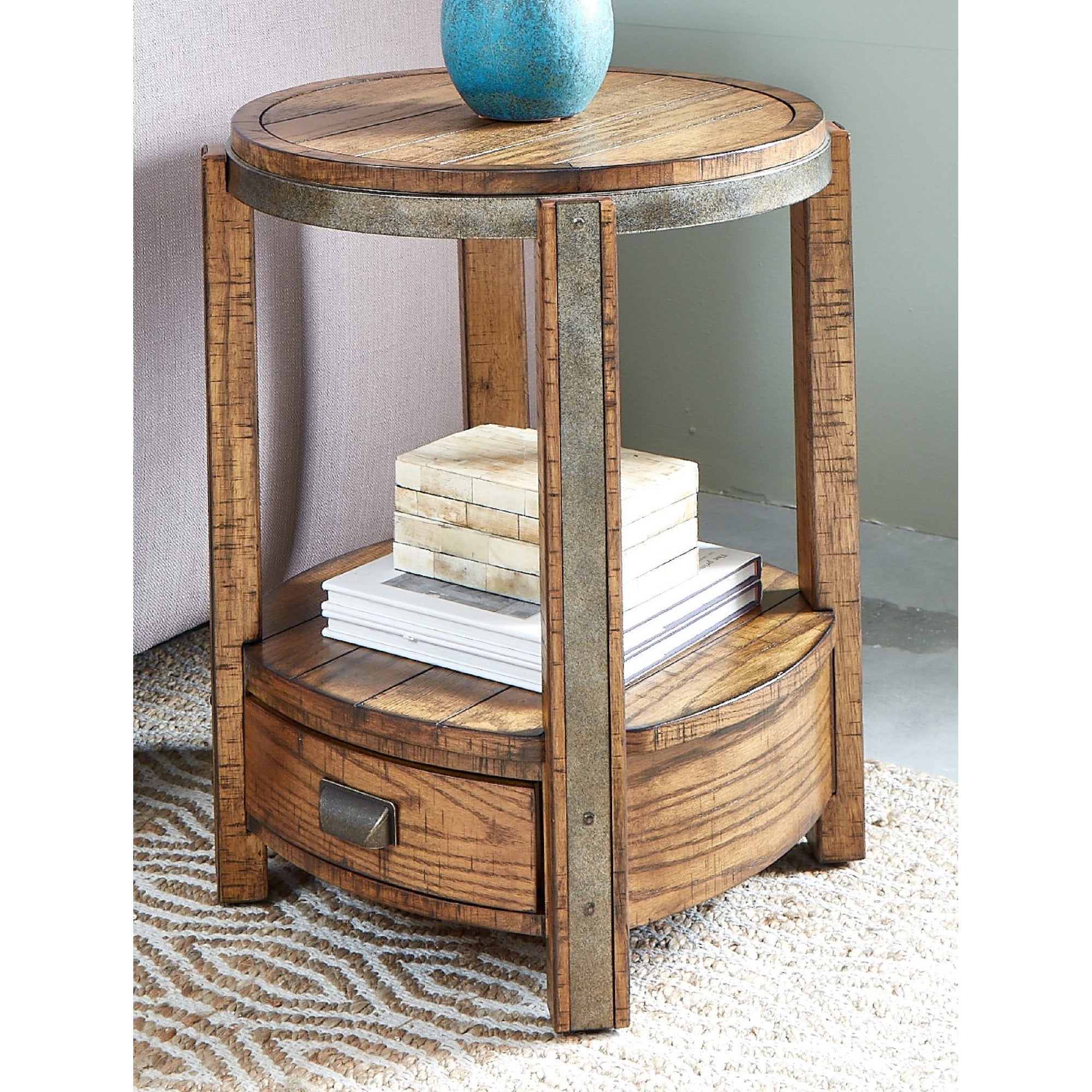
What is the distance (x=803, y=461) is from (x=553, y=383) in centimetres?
34

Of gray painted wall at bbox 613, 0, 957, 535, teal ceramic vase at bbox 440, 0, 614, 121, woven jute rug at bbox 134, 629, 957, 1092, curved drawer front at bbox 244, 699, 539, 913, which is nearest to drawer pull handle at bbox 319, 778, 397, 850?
curved drawer front at bbox 244, 699, 539, 913

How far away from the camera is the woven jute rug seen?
0.92 m

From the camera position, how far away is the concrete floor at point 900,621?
138cm

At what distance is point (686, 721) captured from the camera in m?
0.96

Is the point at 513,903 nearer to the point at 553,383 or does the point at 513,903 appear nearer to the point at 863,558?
the point at 553,383

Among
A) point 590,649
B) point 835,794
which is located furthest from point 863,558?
point 590,649

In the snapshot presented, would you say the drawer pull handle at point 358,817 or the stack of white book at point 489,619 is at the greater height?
the stack of white book at point 489,619

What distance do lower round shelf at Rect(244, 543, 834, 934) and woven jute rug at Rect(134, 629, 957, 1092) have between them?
Answer: 0.21 feet

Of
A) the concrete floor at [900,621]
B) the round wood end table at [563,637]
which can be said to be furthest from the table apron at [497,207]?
the concrete floor at [900,621]

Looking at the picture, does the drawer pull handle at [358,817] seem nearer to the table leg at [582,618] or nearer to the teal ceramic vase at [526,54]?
the table leg at [582,618]

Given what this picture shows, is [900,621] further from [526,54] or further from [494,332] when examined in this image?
[526,54]

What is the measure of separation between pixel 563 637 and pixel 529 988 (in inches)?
11.0

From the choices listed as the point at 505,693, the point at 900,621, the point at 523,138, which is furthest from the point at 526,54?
the point at 900,621

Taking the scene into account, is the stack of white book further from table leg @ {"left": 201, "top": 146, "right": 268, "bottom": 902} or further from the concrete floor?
the concrete floor
